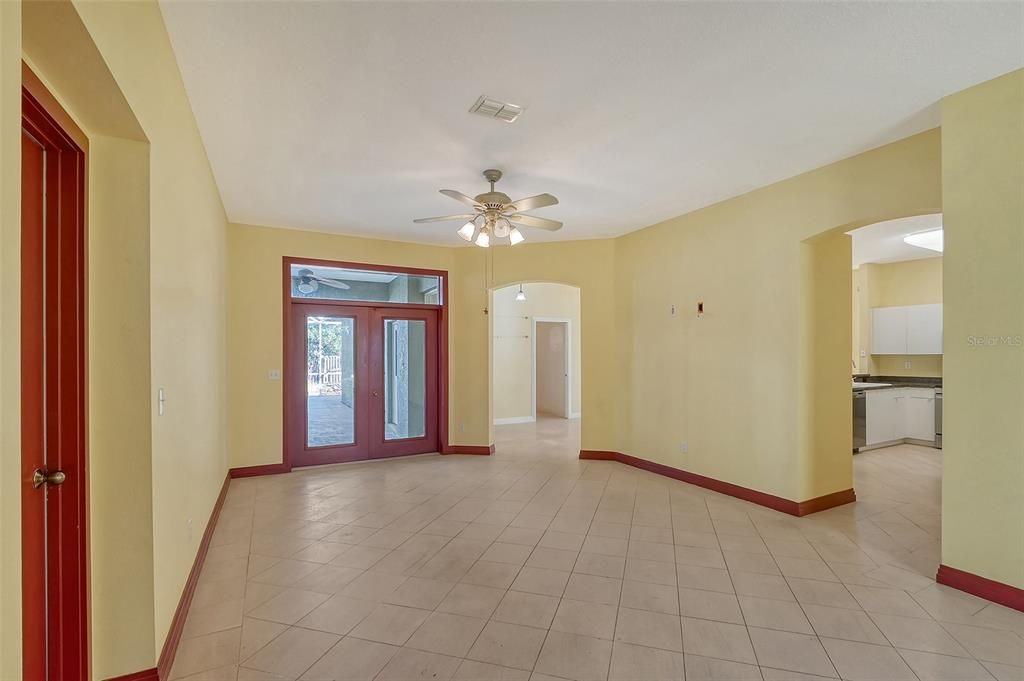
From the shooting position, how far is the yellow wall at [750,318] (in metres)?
3.59

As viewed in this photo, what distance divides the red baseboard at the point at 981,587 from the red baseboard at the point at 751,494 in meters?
1.19

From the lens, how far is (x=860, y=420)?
6.58 m

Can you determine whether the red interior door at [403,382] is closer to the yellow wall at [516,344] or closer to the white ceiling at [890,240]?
the yellow wall at [516,344]

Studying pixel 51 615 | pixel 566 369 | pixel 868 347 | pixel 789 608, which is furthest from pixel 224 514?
pixel 868 347

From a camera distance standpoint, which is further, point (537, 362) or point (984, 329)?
point (537, 362)

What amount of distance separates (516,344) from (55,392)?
8.13 m

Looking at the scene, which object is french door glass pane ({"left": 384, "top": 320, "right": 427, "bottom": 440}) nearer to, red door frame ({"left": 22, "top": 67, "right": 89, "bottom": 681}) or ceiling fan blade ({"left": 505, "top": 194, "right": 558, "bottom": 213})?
ceiling fan blade ({"left": 505, "top": 194, "right": 558, "bottom": 213})

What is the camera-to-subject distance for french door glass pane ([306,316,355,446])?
5.96 metres

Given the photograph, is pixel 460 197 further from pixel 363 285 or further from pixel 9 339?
pixel 363 285

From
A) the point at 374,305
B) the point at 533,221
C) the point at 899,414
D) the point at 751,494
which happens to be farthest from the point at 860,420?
the point at 374,305

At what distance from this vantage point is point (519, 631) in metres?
2.43

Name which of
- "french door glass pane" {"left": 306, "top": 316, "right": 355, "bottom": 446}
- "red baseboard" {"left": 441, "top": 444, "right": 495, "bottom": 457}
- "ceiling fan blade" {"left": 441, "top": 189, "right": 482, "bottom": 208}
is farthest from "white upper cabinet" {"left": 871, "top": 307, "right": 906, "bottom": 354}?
"french door glass pane" {"left": 306, "top": 316, "right": 355, "bottom": 446}

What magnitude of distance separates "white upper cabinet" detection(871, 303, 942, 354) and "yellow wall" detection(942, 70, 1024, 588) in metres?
5.53

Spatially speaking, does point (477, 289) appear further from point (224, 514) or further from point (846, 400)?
point (846, 400)
